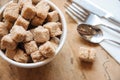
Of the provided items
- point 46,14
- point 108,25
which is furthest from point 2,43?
point 108,25

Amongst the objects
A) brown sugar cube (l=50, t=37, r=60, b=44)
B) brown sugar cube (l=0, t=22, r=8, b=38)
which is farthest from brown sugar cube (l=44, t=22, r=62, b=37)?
brown sugar cube (l=0, t=22, r=8, b=38)

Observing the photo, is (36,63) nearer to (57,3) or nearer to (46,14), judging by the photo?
(46,14)

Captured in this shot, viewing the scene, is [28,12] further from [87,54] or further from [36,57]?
[87,54]

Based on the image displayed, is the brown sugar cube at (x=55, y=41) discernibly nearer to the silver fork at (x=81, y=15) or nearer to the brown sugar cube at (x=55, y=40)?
the brown sugar cube at (x=55, y=40)

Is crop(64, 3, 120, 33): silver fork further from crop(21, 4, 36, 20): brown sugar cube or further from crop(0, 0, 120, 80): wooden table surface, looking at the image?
crop(21, 4, 36, 20): brown sugar cube

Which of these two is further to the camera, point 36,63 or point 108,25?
point 108,25

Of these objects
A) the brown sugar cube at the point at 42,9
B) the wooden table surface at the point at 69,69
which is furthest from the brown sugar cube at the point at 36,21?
the wooden table surface at the point at 69,69

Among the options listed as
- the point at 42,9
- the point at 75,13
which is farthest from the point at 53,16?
the point at 75,13
